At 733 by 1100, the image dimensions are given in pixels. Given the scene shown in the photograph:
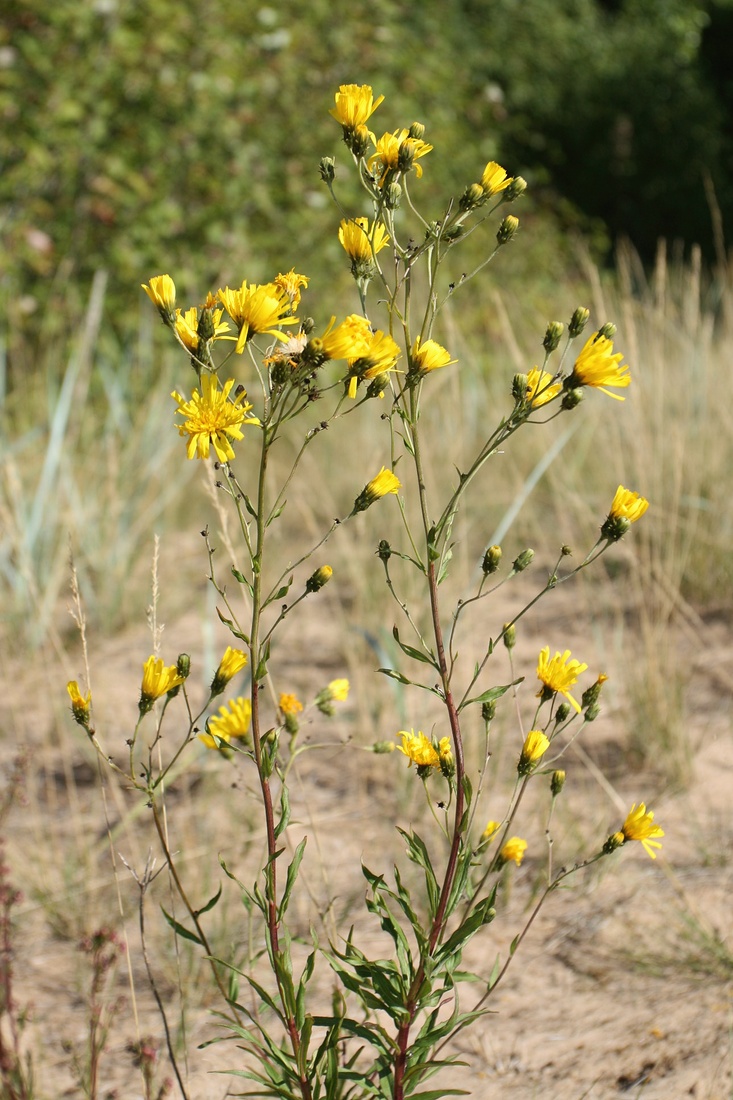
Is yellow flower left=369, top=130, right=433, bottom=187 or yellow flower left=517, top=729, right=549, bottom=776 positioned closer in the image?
yellow flower left=369, top=130, right=433, bottom=187

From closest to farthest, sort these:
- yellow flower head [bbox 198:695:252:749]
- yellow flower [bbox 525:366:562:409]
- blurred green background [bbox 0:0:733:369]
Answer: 1. yellow flower [bbox 525:366:562:409]
2. yellow flower head [bbox 198:695:252:749]
3. blurred green background [bbox 0:0:733:369]

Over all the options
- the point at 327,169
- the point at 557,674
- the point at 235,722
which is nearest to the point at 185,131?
the point at 327,169

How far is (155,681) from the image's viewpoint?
1221 mm

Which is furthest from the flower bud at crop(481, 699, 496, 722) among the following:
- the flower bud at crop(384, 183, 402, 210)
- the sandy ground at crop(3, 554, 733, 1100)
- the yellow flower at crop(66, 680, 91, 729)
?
the flower bud at crop(384, 183, 402, 210)

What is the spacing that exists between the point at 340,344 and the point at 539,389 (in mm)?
234

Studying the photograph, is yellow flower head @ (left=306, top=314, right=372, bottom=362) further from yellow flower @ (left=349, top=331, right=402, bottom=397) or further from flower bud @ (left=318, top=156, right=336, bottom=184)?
flower bud @ (left=318, top=156, right=336, bottom=184)

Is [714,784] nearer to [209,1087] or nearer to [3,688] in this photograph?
[209,1087]

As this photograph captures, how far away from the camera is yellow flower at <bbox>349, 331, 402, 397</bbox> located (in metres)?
1.08

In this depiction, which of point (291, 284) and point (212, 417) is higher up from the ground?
point (291, 284)

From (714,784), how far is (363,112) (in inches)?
66.7

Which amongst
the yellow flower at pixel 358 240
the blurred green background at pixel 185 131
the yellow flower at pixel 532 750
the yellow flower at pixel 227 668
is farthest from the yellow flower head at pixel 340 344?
the blurred green background at pixel 185 131

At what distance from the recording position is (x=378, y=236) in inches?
47.6

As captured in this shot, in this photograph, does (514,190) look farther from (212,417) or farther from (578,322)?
(212,417)

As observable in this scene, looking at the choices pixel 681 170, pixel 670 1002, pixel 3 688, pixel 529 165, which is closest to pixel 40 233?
pixel 3 688
